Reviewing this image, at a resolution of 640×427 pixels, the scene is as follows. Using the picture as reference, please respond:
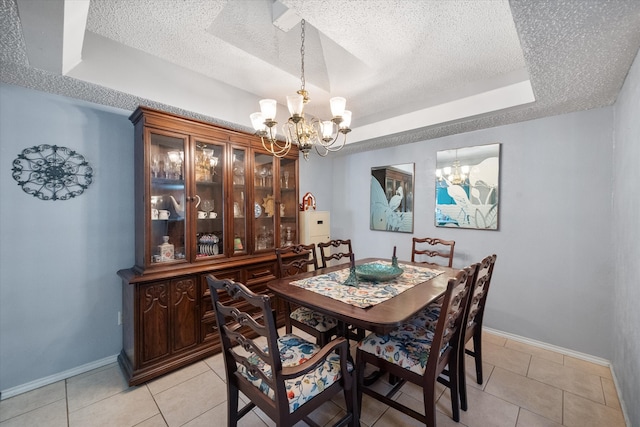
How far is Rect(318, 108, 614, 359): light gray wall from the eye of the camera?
2238 millimetres

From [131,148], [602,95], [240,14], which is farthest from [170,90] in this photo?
[602,95]

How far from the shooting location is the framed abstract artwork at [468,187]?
2740 mm

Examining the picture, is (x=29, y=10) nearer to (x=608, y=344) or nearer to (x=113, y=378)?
(x=113, y=378)

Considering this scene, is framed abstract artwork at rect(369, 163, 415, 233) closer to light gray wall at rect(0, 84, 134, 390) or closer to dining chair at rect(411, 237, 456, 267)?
dining chair at rect(411, 237, 456, 267)

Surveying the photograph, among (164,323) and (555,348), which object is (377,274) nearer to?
(164,323)

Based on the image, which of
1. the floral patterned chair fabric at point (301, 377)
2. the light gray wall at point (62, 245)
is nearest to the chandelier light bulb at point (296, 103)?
the floral patterned chair fabric at point (301, 377)

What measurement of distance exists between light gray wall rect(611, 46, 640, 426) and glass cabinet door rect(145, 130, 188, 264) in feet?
10.4

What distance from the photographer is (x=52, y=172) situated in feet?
6.66

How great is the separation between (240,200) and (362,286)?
1.63 meters

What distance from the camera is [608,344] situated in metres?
2.20

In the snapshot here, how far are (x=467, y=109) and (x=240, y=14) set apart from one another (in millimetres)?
2131

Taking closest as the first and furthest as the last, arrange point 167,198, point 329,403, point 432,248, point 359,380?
point 359,380 < point 329,403 < point 167,198 < point 432,248

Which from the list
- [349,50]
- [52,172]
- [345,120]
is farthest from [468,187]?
[52,172]

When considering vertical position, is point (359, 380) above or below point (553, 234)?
below
